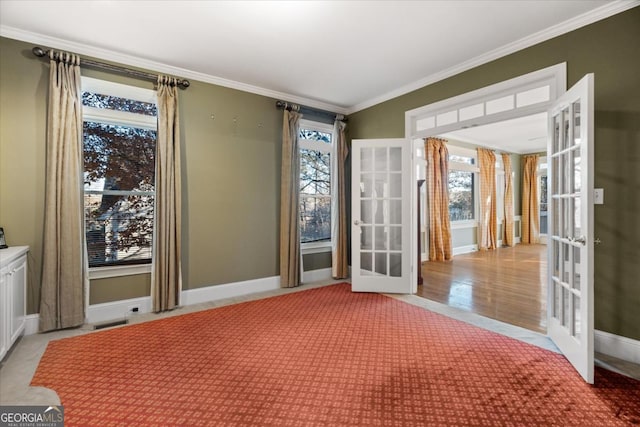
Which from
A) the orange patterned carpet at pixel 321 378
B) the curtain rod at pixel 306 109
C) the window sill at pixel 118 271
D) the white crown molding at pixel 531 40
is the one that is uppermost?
the white crown molding at pixel 531 40

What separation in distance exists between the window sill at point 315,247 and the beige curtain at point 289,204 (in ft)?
0.99

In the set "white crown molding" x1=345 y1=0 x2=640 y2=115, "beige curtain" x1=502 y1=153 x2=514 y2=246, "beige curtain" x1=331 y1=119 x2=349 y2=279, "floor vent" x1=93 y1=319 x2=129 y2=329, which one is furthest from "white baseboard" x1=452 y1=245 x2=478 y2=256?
"floor vent" x1=93 y1=319 x2=129 y2=329

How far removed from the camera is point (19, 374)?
7.27 feet

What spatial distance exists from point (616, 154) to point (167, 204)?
4130 mm

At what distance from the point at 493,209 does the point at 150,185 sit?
787cm

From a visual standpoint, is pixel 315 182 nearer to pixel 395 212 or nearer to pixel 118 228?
pixel 395 212

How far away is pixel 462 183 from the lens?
7.89 m

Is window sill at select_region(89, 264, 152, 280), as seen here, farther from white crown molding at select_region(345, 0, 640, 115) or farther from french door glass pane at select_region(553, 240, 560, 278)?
french door glass pane at select_region(553, 240, 560, 278)

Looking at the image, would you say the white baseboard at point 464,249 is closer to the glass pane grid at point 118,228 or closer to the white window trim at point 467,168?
the white window trim at point 467,168

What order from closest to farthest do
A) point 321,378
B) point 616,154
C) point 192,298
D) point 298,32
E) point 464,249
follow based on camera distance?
point 321,378, point 616,154, point 298,32, point 192,298, point 464,249

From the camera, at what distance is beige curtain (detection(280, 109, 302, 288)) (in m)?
4.42

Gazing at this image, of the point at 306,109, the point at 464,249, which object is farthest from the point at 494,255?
the point at 306,109

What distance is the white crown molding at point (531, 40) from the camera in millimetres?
2463

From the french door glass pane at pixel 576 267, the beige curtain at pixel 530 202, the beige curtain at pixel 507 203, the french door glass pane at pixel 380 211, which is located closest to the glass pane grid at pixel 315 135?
the french door glass pane at pixel 380 211
